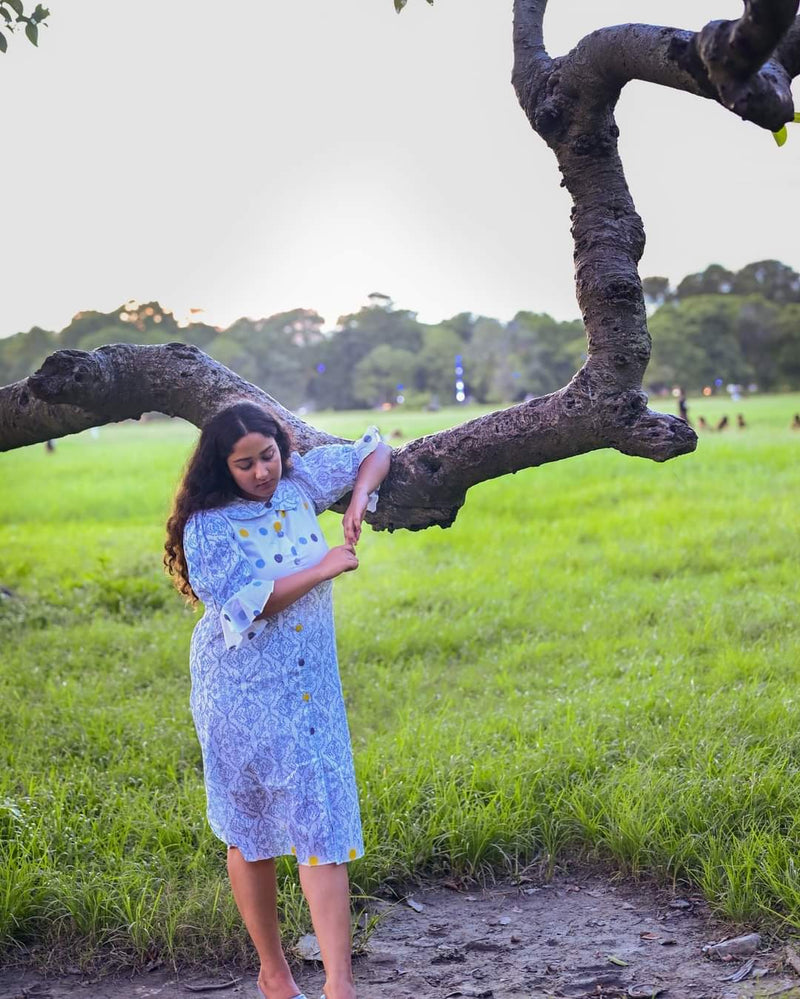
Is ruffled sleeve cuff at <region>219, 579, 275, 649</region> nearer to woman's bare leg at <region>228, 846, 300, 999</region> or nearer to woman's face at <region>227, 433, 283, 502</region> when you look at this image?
woman's face at <region>227, 433, 283, 502</region>

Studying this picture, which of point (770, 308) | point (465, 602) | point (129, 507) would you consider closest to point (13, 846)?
point (465, 602)

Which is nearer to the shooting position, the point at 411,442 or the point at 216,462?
the point at 216,462

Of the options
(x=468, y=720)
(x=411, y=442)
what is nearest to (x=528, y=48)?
(x=411, y=442)

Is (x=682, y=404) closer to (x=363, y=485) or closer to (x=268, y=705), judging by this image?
(x=363, y=485)

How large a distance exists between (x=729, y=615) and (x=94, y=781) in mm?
3473

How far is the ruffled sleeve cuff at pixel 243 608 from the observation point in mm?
2357

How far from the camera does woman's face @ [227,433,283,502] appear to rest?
8.29 feet

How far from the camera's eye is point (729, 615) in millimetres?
5859

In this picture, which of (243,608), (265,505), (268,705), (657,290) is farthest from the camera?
(657,290)

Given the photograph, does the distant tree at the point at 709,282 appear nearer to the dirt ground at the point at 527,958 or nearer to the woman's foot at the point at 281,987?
the dirt ground at the point at 527,958

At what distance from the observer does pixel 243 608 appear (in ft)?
7.75

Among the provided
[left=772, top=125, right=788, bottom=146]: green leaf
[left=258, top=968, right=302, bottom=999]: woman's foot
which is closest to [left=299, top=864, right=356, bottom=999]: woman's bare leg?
[left=258, top=968, right=302, bottom=999]: woman's foot

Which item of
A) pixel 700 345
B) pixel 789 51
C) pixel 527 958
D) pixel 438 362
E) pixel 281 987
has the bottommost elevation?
pixel 527 958

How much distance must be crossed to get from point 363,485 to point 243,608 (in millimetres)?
591
